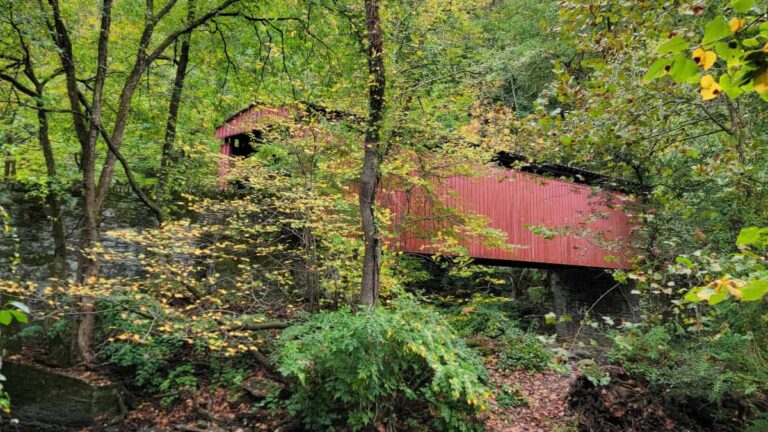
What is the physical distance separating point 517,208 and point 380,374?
646cm

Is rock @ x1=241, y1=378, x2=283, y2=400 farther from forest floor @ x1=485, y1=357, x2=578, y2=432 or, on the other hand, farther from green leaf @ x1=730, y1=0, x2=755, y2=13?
green leaf @ x1=730, y1=0, x2=755, y2=13

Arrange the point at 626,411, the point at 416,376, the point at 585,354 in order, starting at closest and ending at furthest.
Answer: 1. the point at 416,376
2. the point at 626,411
3. the point at 585,354

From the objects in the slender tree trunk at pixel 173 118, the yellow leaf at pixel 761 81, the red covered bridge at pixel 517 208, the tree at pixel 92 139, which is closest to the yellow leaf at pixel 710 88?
the yellow leaf at pixel 761 81

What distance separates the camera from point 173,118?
803 cm

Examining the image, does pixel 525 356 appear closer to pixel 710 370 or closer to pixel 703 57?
pixel 710 370

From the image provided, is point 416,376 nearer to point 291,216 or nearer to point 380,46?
point 291,216

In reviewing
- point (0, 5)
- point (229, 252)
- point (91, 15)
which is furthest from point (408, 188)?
point (91, 15)

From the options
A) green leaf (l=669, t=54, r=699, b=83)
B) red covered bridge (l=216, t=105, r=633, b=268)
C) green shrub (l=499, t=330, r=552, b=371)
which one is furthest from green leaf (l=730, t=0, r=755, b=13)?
green shrub (l=499, t=330, r=552, b=371)

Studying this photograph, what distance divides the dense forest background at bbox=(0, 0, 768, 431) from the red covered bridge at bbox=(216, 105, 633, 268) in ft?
2.45

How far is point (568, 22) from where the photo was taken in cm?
407

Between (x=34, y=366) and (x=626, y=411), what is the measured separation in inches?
322

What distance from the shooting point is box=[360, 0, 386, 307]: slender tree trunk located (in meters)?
5.73

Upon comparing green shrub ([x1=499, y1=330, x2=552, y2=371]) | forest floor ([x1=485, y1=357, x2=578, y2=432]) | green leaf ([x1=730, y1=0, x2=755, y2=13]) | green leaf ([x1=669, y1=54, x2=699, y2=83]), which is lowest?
forest floor ([x1=485, y1=357, x2=578, y2=432])

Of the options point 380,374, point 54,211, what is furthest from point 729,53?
point 54,211
